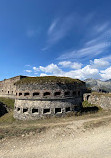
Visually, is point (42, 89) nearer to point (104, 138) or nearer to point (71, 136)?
point (71, 136)

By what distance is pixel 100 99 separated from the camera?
2259cm

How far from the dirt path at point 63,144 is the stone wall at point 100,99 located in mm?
9710

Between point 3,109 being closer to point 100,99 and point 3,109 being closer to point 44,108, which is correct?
point 44,108

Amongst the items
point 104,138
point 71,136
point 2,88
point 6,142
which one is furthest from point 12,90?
point 104,138

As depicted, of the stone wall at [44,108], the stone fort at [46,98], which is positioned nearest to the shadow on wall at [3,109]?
the stone fort at [46,98]

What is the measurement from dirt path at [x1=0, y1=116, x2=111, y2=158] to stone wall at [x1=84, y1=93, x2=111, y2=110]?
9710 mm

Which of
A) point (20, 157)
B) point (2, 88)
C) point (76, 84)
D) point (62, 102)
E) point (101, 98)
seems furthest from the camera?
point (2, 88)

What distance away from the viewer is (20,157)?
7.86 m

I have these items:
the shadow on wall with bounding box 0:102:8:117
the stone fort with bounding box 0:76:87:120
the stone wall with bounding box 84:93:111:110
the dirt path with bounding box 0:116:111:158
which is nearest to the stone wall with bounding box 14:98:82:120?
the stone fort with bounding box 0:76:87:120

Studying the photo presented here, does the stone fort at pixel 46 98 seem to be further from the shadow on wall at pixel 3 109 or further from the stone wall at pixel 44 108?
the shadow on wall at pixel 3 109

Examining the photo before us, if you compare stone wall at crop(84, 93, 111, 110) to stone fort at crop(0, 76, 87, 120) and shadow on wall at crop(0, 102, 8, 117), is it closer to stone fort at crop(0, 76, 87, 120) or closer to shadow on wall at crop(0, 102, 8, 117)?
stone fort at crop(0, 76, 87, 120)

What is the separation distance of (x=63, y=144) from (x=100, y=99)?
644 inches

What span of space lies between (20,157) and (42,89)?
11640 mm

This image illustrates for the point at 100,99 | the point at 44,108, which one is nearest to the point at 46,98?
the point at 44,108
